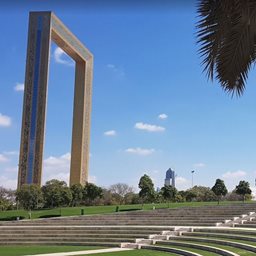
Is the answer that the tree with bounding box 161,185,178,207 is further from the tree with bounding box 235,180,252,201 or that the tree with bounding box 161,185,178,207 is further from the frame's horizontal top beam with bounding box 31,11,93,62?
the frame's horizontal top beam with bounding box 31,11,93,62

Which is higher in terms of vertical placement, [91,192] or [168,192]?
[168,192]

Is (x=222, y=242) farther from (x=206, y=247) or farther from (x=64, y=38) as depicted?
(x=64, y=38)

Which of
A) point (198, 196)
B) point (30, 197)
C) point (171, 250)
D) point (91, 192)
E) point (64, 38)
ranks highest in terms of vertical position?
point (64, 38)

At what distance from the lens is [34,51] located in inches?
3135

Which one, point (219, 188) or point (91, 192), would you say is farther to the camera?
point (91, 192)

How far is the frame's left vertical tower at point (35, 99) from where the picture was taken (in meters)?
75.7

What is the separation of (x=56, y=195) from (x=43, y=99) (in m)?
27.0

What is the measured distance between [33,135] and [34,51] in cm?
1498

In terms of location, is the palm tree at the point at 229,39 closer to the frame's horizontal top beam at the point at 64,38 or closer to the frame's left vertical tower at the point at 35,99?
the frame's left vertical tower at the point at 35,99

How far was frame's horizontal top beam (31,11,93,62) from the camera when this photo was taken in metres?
79.1

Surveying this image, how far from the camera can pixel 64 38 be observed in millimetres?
80188

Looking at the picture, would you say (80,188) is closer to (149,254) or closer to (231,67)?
(149,254)

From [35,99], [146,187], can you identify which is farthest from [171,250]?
[35,99]

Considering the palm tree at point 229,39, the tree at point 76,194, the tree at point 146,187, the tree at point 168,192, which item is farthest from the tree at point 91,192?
the palm tree at point 229,39
